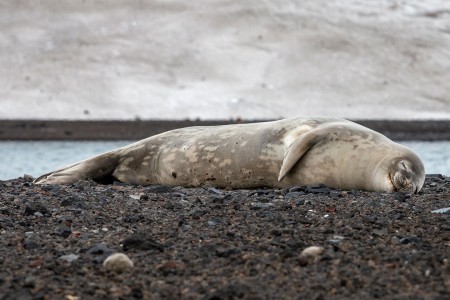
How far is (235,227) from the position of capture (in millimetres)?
3246

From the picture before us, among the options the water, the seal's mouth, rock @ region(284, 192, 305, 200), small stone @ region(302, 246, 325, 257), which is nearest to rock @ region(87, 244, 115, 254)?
small stone @ region(302, 246, 325, 257)

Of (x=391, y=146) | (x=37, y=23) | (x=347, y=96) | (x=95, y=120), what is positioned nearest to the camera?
(x=391, y=146)

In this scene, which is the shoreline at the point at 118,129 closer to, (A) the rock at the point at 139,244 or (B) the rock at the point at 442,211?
(B) the rock at the point at 442,211

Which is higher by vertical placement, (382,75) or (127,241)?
(127,241)

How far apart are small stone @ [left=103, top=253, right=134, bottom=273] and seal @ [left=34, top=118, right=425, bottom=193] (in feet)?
5.68

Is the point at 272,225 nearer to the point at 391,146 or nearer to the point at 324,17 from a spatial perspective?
the point at 391,146

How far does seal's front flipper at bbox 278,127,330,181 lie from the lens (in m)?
4.29

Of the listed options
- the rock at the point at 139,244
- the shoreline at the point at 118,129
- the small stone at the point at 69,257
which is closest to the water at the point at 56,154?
the shoreline at the point at 118,129

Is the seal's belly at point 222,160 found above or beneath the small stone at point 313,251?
beneath

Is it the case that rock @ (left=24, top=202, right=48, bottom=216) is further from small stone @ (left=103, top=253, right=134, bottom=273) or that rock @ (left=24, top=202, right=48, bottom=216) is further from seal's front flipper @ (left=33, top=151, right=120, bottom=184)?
seal's front flipper @ (left=33, top=151, right=120, bottom=184)

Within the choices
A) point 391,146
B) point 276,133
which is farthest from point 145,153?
point 391,146

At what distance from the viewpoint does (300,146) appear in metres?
4.32

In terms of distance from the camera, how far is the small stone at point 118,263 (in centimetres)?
260

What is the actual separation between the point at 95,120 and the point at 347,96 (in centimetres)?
457
